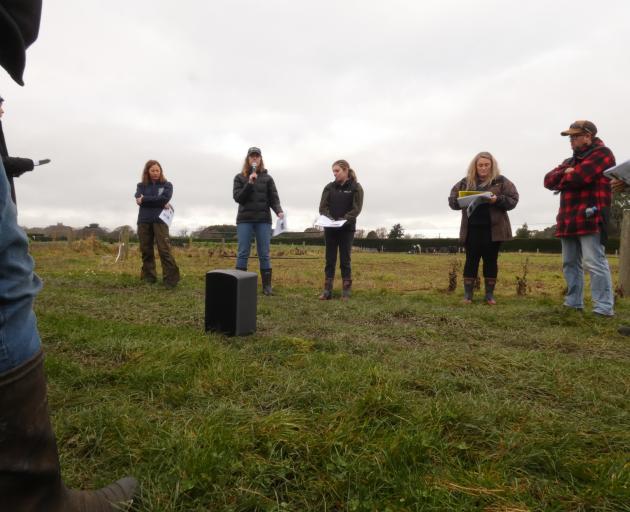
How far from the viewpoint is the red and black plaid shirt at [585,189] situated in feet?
15.2

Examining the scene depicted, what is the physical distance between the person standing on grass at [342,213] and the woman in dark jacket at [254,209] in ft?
2.90

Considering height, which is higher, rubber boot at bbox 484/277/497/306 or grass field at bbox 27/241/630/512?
rubber boot at bbox 484/277/497/306

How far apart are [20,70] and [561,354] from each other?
356 cm

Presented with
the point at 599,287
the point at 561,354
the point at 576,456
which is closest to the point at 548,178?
the point at 599,287

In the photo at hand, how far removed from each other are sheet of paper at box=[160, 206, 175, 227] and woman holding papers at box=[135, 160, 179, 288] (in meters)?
0.02

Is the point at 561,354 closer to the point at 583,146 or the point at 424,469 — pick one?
the point at 424,469

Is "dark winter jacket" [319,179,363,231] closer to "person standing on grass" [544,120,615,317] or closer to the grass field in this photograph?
"person standing on grass" [544,120,615,317]

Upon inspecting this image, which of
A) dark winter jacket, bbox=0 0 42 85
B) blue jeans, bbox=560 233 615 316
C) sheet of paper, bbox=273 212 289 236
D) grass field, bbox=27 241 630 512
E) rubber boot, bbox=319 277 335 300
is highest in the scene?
dark winter jacket, bbox=0 0 42 85

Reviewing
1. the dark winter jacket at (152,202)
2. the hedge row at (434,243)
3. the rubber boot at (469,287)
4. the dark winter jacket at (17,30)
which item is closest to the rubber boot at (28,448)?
the dark winter jacket at (17,30)

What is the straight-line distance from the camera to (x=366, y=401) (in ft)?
6.45

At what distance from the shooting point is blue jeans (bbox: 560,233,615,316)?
15.2 ft

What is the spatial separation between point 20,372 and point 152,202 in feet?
20.1

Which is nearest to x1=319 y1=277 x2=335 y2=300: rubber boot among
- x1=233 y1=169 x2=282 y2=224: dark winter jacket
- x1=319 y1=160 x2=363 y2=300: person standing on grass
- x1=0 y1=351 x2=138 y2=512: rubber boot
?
x1=319 y1=160 x2=363 y2=300: person standing on grass

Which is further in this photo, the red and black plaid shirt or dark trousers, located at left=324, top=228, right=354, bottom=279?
dark trousers, located at left=324, top=228, right=354, bottom=279
